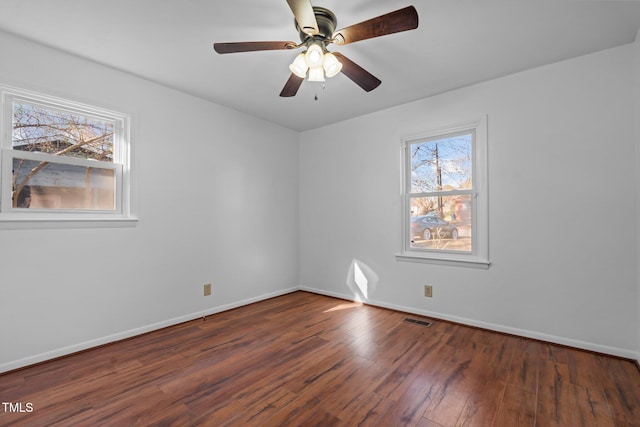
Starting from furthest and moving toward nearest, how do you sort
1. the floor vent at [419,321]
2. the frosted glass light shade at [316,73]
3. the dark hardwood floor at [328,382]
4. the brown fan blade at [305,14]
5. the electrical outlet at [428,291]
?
the electrical outlet at [428,291], the floor vent at [419,321], the frosted glass light shade at [316,73], the dark hardwood floor at [328,382], the brown fan blade at [305,14]

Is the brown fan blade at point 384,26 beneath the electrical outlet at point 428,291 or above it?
above

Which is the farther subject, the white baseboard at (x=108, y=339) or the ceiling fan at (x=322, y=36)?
the white baseboard at (x=108, y=339)

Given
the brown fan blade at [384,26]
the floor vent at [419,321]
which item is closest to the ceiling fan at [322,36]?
the brown fan blade at [384,26]

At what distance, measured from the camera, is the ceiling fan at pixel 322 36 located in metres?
1.58

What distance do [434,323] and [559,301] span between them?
1110mm

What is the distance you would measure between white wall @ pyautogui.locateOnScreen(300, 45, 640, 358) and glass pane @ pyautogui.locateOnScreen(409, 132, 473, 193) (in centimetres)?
21

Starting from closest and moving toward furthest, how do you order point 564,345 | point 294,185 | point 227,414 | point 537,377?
1. point 227,414
2. point 537,377
3. point 564,345
4. point 294,185

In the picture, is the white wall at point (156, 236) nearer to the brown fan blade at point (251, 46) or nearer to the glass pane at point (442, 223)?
the brown fan blade at point (251, 46)

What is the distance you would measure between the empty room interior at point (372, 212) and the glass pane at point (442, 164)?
0.08 ft

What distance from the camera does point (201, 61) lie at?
2.55 meters

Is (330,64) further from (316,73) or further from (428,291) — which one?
(428,291)

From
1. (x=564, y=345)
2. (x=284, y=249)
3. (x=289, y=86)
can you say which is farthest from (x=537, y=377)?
(x=284, y=249)

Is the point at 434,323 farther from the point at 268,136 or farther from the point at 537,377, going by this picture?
the point at 268,136

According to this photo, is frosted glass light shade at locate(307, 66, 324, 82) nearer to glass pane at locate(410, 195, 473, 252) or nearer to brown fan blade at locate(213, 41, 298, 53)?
brown fan blade at locate(213, 41, 298, 53)
